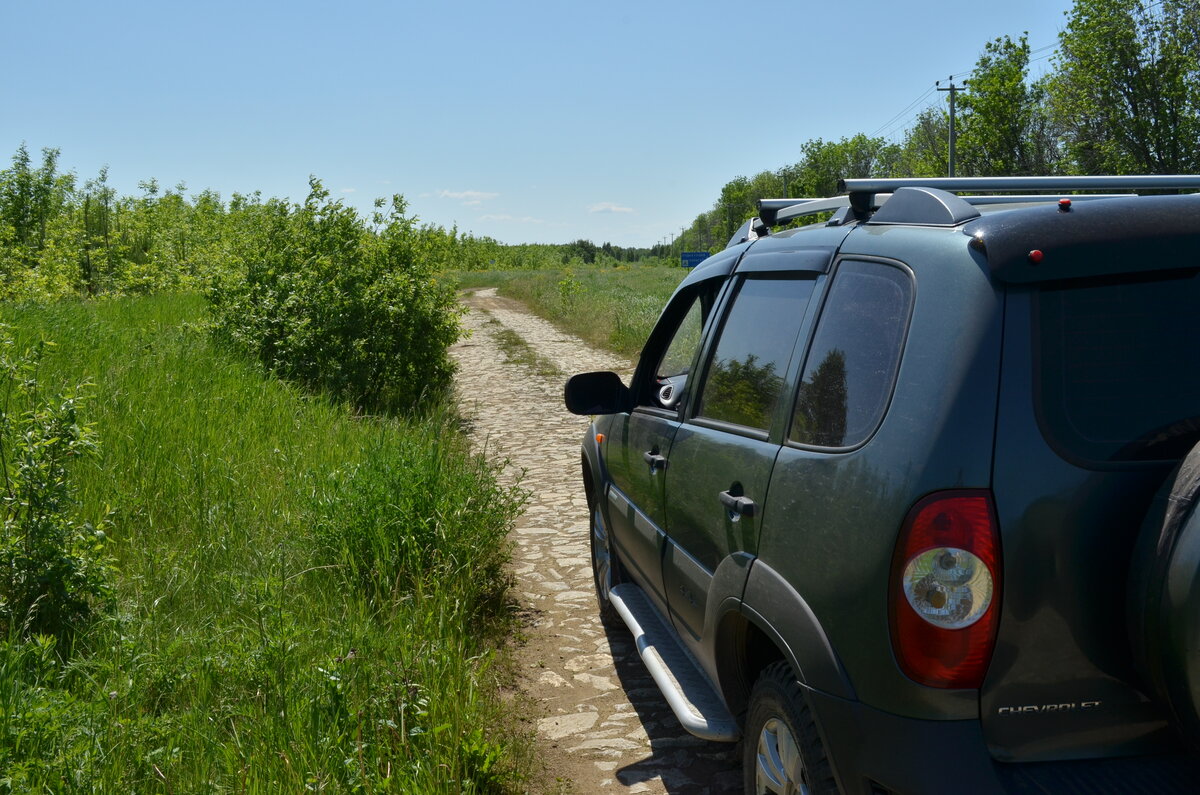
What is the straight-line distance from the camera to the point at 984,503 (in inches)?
78.2

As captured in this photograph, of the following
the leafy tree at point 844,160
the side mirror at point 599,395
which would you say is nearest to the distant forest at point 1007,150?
the side mirror at point 599,395

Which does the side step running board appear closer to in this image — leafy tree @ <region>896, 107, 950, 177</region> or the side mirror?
the side mirror

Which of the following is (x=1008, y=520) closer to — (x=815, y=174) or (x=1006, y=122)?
(x=1006, y=122)

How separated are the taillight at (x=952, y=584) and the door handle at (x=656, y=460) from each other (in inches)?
67.5

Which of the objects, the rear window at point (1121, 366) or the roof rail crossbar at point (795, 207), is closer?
the rear window at point (1121, 366)

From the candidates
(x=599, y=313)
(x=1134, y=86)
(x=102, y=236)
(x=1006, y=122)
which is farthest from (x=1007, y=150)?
(x=102, y=236)

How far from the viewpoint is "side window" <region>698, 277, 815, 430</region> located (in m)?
2.89

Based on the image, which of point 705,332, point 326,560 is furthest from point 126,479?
point 705,332

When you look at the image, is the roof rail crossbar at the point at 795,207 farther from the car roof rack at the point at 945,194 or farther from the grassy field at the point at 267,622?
the grassy field at the point at 267,622

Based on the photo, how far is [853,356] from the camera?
97.5 inches

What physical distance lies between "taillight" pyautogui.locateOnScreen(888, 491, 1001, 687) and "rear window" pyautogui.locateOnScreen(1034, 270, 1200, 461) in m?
0.27

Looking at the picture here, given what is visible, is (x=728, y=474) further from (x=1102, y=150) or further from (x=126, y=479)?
(x=1102, y=150)

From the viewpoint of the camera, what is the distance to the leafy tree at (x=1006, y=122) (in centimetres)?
4528

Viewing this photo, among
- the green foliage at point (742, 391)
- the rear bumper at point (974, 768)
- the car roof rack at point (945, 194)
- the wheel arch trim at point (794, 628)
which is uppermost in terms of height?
the car roof rack at point (945, 194)
